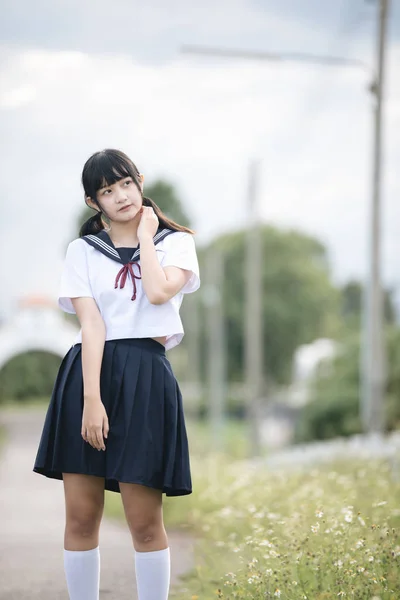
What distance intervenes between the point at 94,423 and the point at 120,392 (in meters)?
0.16

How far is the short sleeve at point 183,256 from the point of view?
11.5ft

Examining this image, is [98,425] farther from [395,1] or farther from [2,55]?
[395,1]

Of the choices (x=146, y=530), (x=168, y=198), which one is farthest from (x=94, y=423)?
(x=168, y=198)

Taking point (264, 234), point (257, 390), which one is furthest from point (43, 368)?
point (257, 390)

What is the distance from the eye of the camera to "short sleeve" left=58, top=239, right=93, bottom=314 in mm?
3459

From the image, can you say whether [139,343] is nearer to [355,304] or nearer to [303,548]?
[303,548]

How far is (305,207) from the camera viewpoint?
201ft

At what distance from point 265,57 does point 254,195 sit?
9327 millimetres

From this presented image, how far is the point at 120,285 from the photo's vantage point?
136 inches

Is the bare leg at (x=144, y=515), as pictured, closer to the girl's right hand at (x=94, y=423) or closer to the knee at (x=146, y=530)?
the knee at (x=146, y=530)

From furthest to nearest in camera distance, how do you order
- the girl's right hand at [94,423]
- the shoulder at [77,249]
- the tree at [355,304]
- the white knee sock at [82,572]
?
the tree at [355,304] < the shoulder at [77,249] < the white knee sock at [82,572] < the girl's right hand at [94,423]

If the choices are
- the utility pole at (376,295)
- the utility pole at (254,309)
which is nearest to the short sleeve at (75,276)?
the utility pole at (376,295)

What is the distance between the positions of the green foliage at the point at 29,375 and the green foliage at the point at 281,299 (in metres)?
10.5

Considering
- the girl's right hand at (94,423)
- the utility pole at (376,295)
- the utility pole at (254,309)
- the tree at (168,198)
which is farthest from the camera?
the tree at (168,198)
